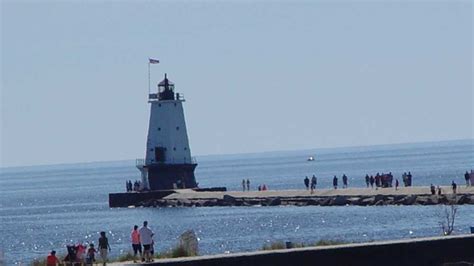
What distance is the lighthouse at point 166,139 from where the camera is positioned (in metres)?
87.2

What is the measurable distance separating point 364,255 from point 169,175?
61.7m

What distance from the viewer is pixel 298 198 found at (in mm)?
82688

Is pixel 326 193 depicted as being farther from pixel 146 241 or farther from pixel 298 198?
pixel 146 241

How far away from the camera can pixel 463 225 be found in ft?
172

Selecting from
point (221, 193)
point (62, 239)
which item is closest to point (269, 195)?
point (221, 193)

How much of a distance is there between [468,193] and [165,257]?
41880mm

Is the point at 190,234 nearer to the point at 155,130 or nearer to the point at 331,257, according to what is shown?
the point at 331,257

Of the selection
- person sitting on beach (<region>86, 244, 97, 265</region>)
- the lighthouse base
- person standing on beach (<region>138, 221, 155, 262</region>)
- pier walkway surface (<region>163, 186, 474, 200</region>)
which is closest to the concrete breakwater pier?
pier walkway surface (<region>163, 186, 474, 200</region>)

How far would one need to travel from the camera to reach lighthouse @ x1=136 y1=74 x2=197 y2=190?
286 ft

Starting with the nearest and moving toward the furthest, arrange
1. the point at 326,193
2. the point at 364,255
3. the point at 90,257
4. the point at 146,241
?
the point at 364,255, the point at 90,257, the point at 146,241, the point at 326,193

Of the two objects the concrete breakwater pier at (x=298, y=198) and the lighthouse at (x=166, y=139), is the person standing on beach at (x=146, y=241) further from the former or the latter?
the lighthouse at (x=166, y=139)

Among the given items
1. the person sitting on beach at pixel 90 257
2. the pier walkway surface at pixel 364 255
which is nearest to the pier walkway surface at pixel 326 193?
the pier walkway surface at pixel 364 255

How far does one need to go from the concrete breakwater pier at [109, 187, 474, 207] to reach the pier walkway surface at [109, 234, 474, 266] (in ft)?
122

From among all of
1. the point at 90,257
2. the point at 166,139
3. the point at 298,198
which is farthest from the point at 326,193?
the point at 90,257
